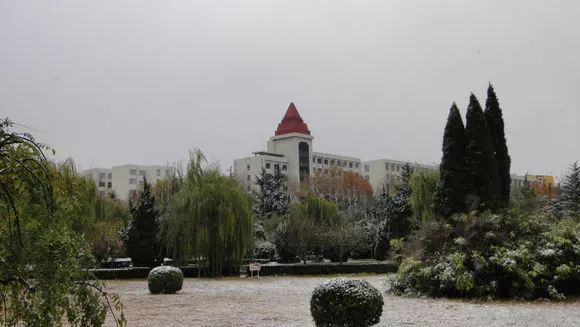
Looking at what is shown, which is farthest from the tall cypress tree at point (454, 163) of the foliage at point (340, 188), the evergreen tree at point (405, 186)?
the foliage at point (340, 188)

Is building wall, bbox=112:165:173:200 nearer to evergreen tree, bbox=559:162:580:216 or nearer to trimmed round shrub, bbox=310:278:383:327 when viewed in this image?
evergreen tree, bbox=559:162:580:216

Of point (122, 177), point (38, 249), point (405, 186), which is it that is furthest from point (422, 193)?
point (122, 177)

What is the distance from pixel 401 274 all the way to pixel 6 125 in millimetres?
14105

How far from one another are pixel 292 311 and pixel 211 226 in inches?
542

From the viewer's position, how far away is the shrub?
33969 mm

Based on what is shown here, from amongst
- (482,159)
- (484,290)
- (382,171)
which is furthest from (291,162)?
(484,290)

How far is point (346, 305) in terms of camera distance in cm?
976

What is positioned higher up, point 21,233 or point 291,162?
point 291,162

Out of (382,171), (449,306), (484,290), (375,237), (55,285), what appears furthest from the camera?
(382,171)

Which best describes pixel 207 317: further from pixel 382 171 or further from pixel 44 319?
pixel 382 171

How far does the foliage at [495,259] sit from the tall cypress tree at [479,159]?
3.40 metres

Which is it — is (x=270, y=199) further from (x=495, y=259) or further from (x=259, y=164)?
(x=259, y=164)

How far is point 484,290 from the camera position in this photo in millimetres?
15070

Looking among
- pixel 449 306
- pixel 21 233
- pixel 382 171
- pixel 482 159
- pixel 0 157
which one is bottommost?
pixel 449 306
